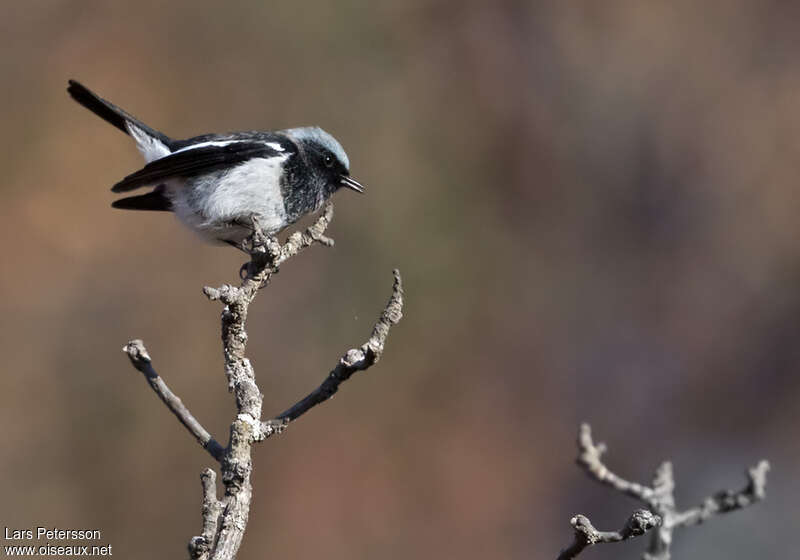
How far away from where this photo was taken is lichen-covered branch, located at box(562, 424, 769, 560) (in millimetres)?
2338

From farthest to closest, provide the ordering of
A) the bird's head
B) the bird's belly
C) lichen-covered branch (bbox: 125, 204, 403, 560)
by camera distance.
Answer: the bird's head → the bird's belly → lichen-covered branch (bbox: 125, 204, 403, 560)

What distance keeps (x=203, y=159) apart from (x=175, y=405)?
6.77 feet

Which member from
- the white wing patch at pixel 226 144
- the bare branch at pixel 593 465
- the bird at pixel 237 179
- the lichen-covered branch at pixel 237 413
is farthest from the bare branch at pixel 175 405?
the white wing patch at pixel 226 144

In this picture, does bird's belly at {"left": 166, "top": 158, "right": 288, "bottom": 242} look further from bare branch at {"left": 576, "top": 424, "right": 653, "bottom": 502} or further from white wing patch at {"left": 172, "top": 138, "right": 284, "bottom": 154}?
bare branch at {"left": 576, "top": 424, "right": 653, "bottom": 502}

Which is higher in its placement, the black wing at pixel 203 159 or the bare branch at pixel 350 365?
the black wing at pixel 203 159

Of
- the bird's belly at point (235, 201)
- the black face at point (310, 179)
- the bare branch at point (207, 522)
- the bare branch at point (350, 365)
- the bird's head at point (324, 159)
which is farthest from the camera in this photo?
the bird's head at point (324, 159)

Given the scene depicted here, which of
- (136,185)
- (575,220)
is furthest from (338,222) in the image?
(136,185)

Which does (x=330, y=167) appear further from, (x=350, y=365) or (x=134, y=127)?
(x=350, y=365)

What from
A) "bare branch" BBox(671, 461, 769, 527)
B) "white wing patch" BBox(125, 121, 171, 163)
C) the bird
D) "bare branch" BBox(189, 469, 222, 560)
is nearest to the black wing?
the bird

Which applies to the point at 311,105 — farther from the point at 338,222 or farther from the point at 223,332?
the point at 223,332

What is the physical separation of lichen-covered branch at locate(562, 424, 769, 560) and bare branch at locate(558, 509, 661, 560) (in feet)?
1.03

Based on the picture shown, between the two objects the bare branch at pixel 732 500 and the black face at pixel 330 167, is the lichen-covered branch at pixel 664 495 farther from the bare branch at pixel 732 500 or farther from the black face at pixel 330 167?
the black face at pixel 330 167

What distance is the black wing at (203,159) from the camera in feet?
13.3

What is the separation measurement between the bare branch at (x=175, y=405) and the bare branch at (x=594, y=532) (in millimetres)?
907
